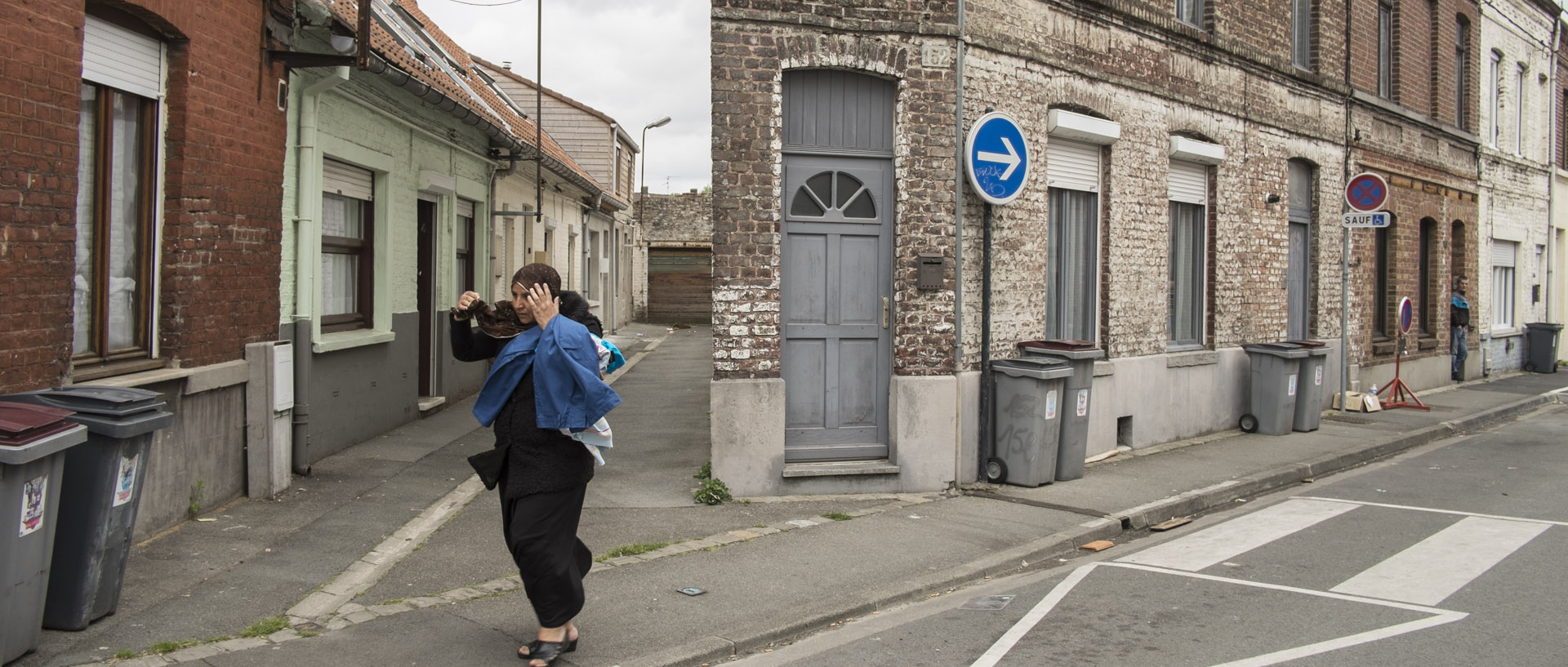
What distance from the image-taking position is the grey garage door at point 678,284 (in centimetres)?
3712

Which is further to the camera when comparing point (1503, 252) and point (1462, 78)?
point (1503, 252)

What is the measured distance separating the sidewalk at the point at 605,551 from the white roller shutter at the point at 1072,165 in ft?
8.90

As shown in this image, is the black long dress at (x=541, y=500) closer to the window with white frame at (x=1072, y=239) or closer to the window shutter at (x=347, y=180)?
the window shutter at (x=347, y=180)

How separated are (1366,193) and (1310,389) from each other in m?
2.74

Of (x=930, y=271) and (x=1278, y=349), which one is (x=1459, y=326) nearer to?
(x=1278, y=349)

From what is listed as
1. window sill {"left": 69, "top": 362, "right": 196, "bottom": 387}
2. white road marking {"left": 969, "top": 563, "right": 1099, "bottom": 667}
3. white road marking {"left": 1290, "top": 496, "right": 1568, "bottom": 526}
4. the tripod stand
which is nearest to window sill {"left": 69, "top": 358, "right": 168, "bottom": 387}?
window sill {"left": 69, "top": 362, "right": 196, "bottom": 387}

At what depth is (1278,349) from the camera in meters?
12.6

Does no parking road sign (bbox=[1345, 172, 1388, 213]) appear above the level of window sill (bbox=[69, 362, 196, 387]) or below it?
above

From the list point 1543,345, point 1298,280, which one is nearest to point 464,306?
point 1298,280

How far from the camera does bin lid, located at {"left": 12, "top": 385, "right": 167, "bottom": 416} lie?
495cm

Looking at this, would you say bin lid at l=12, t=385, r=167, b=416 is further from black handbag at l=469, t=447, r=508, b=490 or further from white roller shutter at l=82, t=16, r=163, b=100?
white roller shutter at l=82, t=16, r=163, b=100

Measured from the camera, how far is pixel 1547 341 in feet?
72.6

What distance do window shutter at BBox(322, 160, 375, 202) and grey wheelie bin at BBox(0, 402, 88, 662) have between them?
5.09 meters

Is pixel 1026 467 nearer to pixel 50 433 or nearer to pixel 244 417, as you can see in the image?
pixel 244 417
